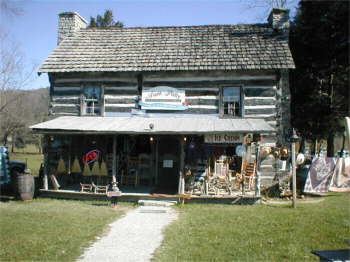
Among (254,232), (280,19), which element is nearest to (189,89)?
(280,19)

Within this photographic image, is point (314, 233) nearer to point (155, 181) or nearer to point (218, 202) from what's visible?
point (218, 202)

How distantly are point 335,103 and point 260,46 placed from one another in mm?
6810

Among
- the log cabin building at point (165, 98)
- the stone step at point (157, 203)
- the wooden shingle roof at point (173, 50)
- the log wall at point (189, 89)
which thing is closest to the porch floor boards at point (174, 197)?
the stone step at point (157, 203)

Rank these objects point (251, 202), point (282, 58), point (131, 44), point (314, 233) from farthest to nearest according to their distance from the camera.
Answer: point (131, 44)
point (282, 58)
point (251, 202)
point (314, 233)

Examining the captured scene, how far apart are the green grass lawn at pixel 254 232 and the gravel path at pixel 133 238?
287 millimetres

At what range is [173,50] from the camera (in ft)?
46.8

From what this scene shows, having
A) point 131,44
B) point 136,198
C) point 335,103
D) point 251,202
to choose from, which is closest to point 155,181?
point 136,198

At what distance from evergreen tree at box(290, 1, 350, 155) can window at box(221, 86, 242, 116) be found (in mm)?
6928

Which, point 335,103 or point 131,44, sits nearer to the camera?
point 131,44

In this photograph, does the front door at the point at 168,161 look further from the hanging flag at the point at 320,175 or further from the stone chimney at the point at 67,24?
the stone chimney at the point at 67,24

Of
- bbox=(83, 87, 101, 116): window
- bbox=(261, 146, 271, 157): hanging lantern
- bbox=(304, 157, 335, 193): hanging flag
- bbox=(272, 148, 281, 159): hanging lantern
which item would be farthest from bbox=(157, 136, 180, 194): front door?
bbox=(304, 157, 335, 193): hanging flag

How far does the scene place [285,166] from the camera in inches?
509

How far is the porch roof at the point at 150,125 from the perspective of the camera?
10734 millimetres

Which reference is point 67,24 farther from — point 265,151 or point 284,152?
point 284,152
